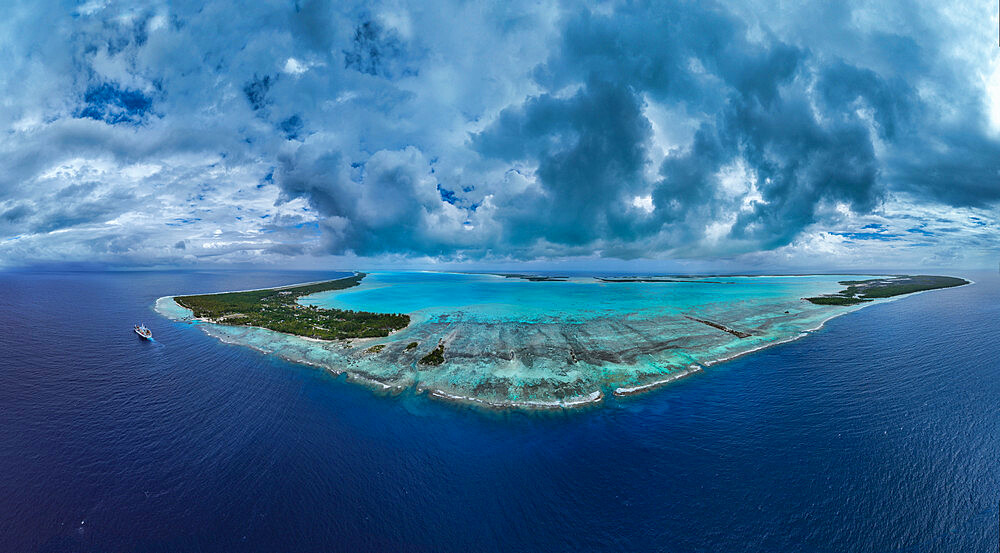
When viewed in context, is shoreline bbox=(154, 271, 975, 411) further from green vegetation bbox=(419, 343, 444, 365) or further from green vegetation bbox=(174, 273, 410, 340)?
green vegetation bbox=(419, 343, 444, 365)

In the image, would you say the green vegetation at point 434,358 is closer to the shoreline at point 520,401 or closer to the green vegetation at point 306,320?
the shoreline at point 520,401

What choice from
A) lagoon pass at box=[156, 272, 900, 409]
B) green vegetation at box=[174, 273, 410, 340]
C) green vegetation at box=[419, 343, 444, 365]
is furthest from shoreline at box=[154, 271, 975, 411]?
green vegetation at box=[419, 343, 444, 365]

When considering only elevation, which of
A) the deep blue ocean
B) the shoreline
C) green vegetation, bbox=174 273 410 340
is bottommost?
the deep blue ocean

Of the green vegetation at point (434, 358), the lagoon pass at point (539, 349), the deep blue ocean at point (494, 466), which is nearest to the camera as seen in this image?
the deep blue ocean at point (494, 466)

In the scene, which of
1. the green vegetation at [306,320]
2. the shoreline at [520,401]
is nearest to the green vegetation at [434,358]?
the shoreline at [520,401]

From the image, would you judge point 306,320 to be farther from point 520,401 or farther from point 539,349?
point 520,401

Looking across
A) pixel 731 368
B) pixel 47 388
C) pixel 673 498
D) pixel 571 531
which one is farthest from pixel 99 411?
pixel 731 368
